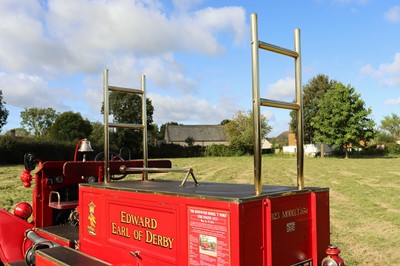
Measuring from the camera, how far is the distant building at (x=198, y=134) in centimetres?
8156

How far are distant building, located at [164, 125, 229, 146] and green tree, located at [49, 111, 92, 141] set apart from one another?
2548cm

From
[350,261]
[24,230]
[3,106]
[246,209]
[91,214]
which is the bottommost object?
[350,261]

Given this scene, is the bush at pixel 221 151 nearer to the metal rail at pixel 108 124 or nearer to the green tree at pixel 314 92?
the green tree at pixel 314 92

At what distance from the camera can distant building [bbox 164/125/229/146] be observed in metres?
81.6

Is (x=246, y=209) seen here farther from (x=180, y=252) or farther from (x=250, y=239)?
(x=180, y=252)

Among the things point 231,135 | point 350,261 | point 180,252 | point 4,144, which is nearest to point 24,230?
point 180,252

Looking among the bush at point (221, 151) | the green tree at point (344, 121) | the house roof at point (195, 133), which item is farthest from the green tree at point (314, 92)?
the house roof at point (195, 133)

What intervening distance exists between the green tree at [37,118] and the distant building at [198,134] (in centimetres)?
2402

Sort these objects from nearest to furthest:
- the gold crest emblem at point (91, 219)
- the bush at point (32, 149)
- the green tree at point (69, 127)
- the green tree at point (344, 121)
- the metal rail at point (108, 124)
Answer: the gold crest emblem at point (91, 219)
the metal rail at point (108, 124)
the bush at point (32, 149)
the green tree at point (344, 121)
the green tree at point (69, 127)

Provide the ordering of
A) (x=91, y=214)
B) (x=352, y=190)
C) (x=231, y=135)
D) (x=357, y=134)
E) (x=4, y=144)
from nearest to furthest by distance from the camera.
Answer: (x=91, y=214) → (x=352, y=190) → (x=4, y=144) → (x=357, y=134) → (x=231, y=135)

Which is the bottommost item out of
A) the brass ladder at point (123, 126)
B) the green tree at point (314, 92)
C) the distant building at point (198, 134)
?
the brass ladder at point (123, 126)

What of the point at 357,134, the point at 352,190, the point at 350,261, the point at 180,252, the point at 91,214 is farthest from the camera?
the point at 357,134

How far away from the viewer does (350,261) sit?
544 cm

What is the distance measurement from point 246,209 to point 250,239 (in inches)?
8.0
